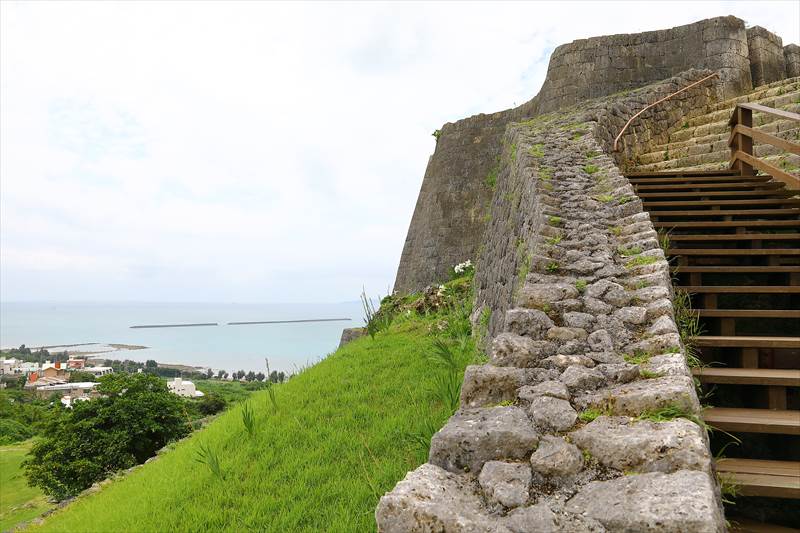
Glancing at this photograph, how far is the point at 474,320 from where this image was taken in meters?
6.76

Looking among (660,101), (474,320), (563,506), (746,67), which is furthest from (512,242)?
(746,67)

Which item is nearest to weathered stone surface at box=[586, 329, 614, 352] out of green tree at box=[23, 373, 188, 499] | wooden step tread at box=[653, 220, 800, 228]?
wooden step tread at box=[653, 220, 800, 228]

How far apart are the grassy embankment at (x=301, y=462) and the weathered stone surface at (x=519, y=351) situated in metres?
0.88

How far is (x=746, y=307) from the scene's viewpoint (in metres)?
4.02

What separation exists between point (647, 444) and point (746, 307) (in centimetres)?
291

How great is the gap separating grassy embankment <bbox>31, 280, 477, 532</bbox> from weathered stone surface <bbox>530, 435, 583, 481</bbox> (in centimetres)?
131

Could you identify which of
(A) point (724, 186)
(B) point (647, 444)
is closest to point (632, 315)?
(B) point (647, 444)

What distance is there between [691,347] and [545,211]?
153cm

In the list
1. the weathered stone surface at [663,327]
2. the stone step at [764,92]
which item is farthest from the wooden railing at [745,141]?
the weathered stone surface at [663,327]

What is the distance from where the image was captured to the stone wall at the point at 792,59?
1250 cm

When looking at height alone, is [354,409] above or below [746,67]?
below

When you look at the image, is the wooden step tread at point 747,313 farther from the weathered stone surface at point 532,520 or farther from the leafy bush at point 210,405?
the leafy bush at point 210,405

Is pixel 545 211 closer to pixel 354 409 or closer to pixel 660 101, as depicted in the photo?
pixel 354 409

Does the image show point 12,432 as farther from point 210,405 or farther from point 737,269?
point 737,269
